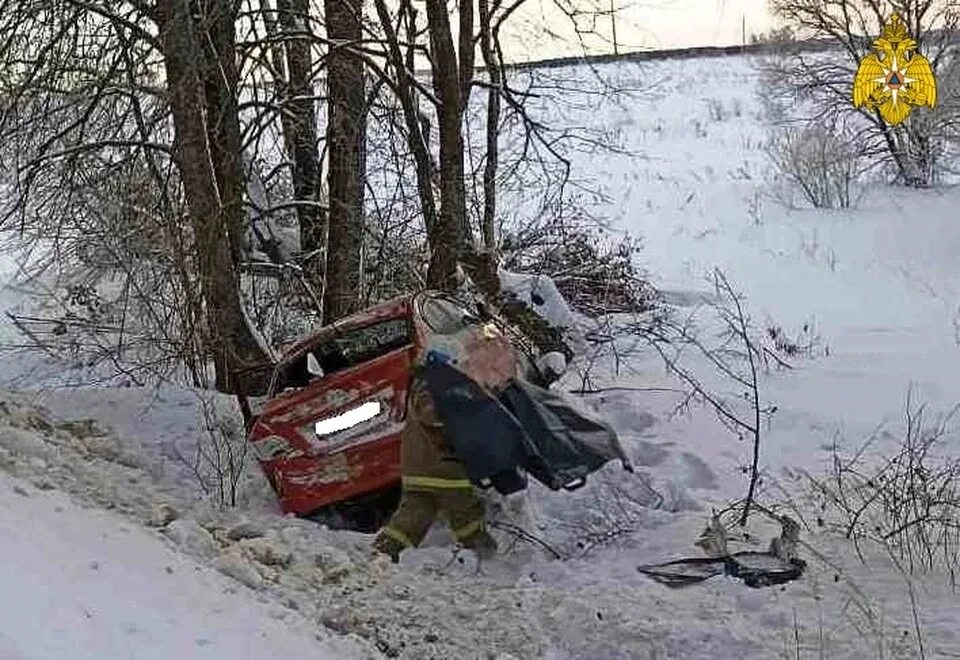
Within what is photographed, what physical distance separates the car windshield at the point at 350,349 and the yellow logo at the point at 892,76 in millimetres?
21896

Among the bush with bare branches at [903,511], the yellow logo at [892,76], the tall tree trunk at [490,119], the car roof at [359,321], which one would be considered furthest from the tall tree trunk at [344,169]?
the yellow logo at [892,76]

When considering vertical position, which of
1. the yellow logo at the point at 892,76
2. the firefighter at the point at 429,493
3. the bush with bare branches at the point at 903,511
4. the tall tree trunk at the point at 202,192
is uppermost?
the yellow logo at the point at 892,76

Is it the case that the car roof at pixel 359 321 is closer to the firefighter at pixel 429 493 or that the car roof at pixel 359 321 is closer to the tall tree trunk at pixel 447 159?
the firefighter at pixel 429 493

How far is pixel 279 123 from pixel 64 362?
3.24 meters

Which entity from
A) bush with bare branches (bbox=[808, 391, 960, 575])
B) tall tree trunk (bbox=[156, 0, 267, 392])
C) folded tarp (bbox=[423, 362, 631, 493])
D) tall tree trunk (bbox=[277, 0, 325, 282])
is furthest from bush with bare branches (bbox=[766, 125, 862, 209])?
folded tarp (bbox=[423, 362, 631, 493])

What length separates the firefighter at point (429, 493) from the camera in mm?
6418

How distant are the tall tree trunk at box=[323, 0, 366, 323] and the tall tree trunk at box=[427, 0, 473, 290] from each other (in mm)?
846

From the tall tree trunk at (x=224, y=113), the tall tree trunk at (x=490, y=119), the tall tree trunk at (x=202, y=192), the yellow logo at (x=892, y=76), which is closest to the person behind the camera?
the tall tree trunk at (x=202, y=192)

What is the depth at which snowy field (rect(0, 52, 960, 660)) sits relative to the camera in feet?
13.1

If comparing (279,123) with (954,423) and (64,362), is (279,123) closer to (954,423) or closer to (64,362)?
(64,362)

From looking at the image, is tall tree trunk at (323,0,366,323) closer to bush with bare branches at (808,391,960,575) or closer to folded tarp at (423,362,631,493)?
folded tarp at (423,362,631,493)

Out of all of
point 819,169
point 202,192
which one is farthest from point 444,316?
point 819,169

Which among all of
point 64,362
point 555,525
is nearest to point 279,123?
point 64,362

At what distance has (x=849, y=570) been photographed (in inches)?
236
